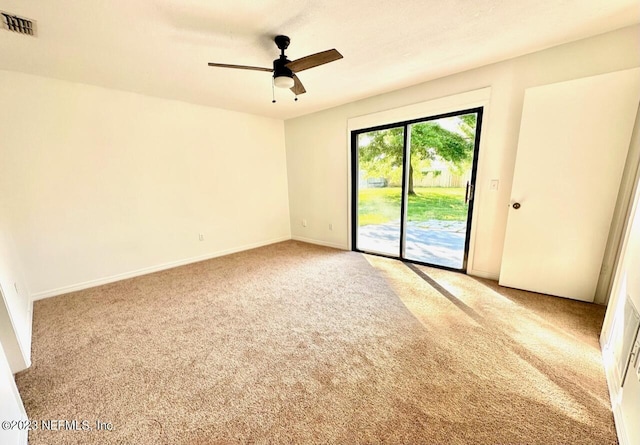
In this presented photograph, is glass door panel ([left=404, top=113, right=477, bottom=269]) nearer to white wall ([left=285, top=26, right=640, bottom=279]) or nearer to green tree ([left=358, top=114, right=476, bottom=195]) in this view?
green tree ([left=358, top=114, right=476, bottom=195])

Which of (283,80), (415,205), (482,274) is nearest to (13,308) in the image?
(283,80)

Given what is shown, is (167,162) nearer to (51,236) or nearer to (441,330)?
(51,236)

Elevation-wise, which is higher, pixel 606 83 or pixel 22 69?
pixel 22 69

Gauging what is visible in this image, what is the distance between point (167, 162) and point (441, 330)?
378 cm

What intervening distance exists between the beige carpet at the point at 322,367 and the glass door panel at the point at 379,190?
4.06ft

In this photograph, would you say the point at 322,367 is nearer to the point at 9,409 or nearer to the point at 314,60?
the point at 9,409

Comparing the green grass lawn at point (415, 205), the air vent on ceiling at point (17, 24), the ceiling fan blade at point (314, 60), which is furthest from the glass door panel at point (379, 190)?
the air vent on ceiling at point (17, 24)

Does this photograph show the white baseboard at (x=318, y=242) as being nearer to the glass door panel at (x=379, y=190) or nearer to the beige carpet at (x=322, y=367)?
the glass door panel at (x=379, y=190)

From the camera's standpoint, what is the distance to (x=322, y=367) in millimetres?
1556

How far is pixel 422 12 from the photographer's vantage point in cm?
166

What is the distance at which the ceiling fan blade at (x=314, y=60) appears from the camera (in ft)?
5.68

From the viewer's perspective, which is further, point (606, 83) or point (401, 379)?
point (606, 83)

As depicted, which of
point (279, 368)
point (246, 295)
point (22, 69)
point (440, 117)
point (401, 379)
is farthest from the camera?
point (440, 117)

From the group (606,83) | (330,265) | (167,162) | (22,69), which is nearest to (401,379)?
(330,265)
